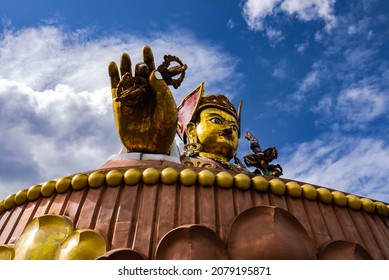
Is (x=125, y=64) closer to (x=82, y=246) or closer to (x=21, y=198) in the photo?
(x=21, y=198)

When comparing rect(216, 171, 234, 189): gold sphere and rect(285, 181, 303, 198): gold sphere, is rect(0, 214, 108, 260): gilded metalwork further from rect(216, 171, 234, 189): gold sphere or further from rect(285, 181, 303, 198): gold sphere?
rect(285, 181, 303, 198): gold sphere

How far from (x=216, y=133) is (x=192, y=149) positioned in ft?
1.50

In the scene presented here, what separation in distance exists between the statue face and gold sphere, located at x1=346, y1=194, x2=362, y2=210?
316 centimetres

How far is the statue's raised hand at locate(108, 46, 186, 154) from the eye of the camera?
4457mm

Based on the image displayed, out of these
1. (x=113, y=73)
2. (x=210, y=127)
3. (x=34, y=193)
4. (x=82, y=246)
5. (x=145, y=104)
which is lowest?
(x=82, y=246)

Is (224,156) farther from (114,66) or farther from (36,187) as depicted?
(36,187)

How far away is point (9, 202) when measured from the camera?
3.80 metres

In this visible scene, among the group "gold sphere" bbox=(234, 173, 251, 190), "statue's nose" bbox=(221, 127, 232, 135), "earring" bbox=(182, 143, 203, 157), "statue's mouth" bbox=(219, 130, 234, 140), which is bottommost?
"gold sphere" bbox=(234, 173, 251, 190)

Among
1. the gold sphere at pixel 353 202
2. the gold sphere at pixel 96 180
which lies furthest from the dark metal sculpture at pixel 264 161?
the gold sphere at pixel 96 180

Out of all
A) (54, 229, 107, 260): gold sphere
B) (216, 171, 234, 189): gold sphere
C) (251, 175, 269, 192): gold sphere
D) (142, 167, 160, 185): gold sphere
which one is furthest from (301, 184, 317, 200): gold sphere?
(54, 229, 107, 260): gold sphere

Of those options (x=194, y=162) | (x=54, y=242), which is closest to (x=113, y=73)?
(x=194, y=162)

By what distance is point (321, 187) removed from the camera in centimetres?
366

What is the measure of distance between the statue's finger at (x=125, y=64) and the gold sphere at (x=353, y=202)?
2.45 metres

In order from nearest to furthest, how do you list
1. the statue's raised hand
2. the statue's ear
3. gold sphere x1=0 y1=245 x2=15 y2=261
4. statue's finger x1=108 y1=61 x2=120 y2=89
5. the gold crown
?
gold sphere x1=0 y1=245 x2=15 y2=261
the statue's raised hand
statue's finger x1=108 y1=61 x2=120 y2=89
the statue's ear
the gold crown
